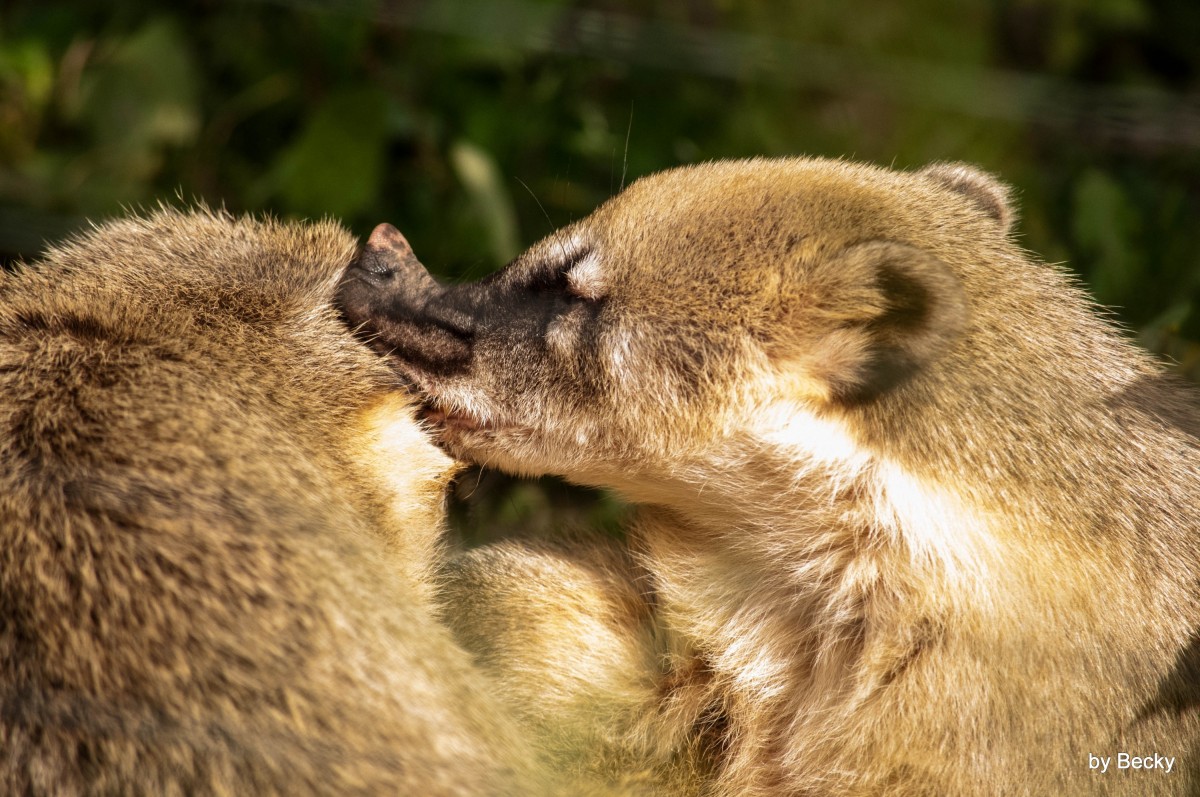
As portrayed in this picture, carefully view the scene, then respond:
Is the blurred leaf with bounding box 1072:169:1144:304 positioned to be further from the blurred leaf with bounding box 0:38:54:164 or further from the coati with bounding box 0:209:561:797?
the blurred leaf with bounding box 0:38:54:164

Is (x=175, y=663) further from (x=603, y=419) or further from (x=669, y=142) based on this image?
(x=669, y=142)

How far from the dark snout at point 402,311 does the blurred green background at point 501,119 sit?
96 centimetres

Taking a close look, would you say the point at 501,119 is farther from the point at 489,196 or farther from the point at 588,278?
the point at 588,278

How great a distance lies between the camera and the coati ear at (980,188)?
2461 mm

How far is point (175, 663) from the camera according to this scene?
1.36 metres

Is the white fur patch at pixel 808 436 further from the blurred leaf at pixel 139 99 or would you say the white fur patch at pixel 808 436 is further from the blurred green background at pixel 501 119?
the blurred leaf at pixel 139 99

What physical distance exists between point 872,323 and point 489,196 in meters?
1.79

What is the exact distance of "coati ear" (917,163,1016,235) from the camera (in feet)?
8.07

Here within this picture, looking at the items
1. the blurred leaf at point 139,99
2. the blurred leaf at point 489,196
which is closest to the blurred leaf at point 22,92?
the blurred leaf at point 139,99

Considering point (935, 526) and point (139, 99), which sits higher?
point (935, 526)

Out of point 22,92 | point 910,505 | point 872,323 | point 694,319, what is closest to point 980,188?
point 872,323

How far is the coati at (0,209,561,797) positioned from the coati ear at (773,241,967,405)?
75 cm

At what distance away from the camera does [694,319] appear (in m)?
2.12

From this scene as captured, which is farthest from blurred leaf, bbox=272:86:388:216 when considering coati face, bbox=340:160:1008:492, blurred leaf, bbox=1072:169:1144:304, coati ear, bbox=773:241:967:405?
blurred leaf, bbox=1072:169:1144:304
